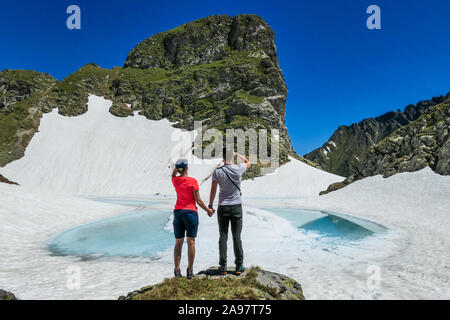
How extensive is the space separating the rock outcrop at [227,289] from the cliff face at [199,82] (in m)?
53.5

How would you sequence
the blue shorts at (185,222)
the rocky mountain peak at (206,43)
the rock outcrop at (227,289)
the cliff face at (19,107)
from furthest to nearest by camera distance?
the rocky mountain peak at (206,43) < the cliff face at (19,107) < the blue shorts at (185,222) < the rock outcrop at (227,289)

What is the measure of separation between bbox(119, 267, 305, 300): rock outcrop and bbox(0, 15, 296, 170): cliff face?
53.5 metres

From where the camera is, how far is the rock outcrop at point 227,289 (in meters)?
3.53

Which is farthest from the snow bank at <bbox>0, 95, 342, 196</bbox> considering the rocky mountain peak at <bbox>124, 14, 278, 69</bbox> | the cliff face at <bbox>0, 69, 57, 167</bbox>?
the rocky mountain peak at <bbox>124, 14, 278, 69</bbox>

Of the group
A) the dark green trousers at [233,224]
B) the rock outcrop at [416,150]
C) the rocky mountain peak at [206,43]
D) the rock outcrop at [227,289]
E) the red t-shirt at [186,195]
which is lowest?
the rock outcrop at [227,289]

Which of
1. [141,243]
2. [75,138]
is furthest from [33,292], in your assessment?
[75,138]

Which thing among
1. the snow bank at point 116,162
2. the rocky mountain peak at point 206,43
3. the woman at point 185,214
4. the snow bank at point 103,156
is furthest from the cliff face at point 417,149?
the rocky mountain peak at point 206,43

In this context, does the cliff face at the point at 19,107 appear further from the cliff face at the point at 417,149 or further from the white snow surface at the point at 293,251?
the cliff face at the point at 417,149

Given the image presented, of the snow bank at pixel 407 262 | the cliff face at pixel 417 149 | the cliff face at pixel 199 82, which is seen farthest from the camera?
the cliff face at pixel 199 82

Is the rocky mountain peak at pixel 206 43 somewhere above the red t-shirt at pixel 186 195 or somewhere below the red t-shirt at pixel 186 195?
above

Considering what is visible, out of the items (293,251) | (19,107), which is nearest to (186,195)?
(293,251)

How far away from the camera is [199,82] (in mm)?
83062

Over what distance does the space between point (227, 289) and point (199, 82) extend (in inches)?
3355
